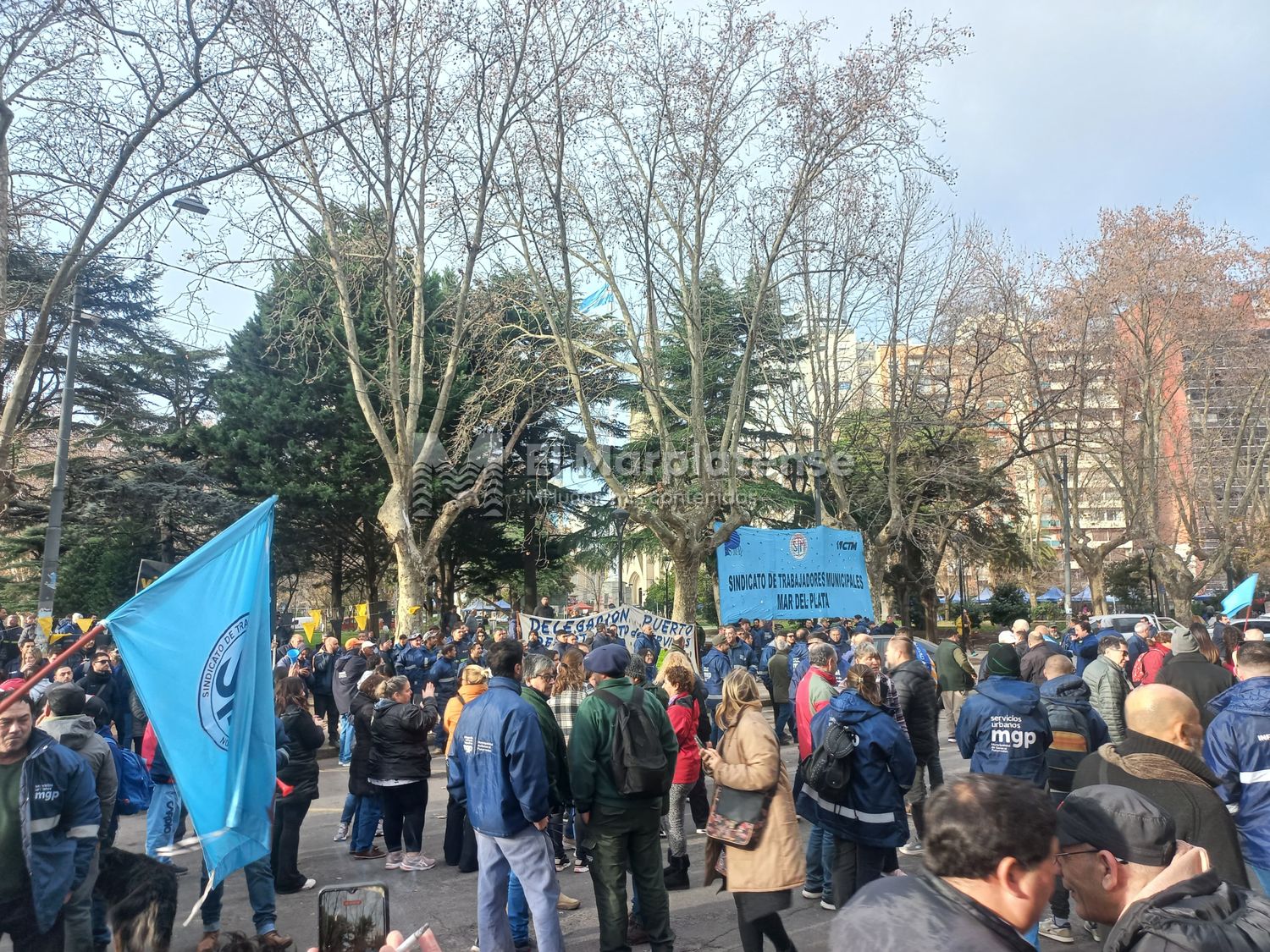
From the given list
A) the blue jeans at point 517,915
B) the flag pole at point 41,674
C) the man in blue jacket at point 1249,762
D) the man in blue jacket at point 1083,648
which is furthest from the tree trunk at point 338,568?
the man in blue jacket at point 1249,762

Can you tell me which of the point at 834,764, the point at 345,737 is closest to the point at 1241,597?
the point at 834,764

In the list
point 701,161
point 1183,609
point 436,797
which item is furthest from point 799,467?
point 436,797

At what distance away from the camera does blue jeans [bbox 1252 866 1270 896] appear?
13.3ft

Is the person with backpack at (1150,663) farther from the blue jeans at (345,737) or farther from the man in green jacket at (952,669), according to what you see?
the blue jeans at (345,737)

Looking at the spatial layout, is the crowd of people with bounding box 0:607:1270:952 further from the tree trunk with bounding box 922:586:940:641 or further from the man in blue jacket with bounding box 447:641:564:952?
the tree trunk with bounding box 922:586:940:641

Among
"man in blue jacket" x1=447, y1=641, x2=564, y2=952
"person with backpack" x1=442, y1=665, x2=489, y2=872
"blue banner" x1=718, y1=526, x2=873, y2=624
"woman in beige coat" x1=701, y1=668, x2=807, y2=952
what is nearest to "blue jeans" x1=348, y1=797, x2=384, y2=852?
"person with backpack" x1=442, y1=665, x2=489, y2=872

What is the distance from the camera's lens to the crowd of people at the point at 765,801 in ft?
6.48

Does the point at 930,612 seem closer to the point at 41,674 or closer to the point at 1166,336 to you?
the point at 1166,336

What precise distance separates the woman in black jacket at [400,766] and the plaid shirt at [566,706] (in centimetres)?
Result: 113

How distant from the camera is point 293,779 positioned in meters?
6.27

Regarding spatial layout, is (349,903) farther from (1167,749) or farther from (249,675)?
(1167,749)

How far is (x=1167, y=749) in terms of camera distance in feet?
10.8

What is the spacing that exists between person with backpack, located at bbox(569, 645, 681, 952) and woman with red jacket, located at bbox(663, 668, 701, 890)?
129cm

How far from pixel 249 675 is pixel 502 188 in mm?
13137
